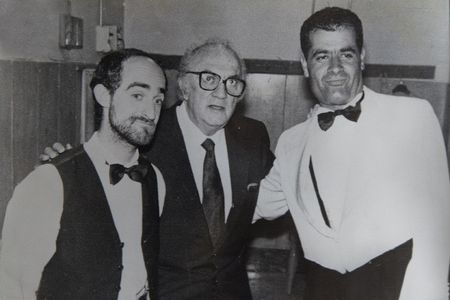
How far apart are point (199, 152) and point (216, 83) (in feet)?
1.01

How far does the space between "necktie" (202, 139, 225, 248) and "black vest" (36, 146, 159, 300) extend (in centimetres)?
43

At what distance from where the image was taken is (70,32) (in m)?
2.36

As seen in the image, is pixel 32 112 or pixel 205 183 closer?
pixel 205 183

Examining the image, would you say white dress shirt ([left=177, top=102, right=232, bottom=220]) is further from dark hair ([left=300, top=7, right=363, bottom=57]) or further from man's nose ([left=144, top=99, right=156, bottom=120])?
dark hair ([left=300, top=7, right=363, bottom=57])

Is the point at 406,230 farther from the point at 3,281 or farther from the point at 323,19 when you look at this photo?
the point at 3,281

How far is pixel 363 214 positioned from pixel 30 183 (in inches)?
48.3

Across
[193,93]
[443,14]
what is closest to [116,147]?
[193,93]

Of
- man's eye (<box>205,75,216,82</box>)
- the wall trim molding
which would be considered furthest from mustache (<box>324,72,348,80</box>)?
the wall trim molding

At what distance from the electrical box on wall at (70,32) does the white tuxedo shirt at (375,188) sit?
4.03ft

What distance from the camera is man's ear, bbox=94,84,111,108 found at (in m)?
1.64

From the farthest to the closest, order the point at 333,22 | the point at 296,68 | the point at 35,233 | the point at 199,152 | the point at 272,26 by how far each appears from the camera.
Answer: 1. the point at 296,68
2. the point at 272,26
3. the point at 199,152
4. the point at 333,22
5. the point at 35,233

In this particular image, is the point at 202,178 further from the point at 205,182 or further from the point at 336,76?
the point at 336,76

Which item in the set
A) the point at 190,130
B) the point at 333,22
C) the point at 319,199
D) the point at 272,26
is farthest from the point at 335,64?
the point at 272,26

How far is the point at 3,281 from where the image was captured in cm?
150
